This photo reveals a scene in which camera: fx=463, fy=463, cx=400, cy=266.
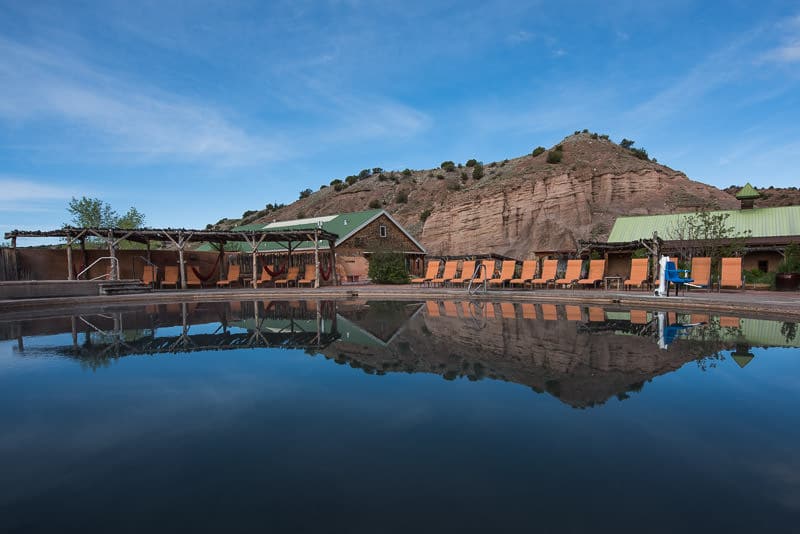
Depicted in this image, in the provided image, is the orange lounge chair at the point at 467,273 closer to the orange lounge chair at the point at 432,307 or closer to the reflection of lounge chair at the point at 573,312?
the orange lounge chair at the point at 432,307

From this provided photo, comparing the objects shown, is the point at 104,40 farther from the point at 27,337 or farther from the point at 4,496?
the point at 4,496

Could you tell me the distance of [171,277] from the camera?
65.7 ft

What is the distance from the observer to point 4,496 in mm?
2602

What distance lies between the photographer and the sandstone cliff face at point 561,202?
3178cm

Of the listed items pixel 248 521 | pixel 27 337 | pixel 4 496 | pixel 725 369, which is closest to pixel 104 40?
pixel 27 337

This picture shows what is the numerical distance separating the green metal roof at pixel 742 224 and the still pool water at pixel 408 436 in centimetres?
1767

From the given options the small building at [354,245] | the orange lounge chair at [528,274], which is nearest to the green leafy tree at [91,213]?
the small building at [354,245]

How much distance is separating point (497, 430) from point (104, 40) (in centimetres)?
1619

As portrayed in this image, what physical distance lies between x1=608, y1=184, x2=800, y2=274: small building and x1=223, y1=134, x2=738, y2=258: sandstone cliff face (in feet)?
21.1

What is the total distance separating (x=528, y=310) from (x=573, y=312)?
3.35ft

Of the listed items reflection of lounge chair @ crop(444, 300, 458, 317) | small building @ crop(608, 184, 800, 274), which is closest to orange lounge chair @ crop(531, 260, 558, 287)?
small building @ crop(608, 184, 800, 274)

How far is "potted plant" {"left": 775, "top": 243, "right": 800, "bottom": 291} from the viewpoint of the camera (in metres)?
15.2

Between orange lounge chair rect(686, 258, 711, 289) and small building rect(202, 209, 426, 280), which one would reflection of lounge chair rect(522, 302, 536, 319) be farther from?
small building rect(202, 209, 426, 280)

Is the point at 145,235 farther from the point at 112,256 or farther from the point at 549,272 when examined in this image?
the point at 549,272
